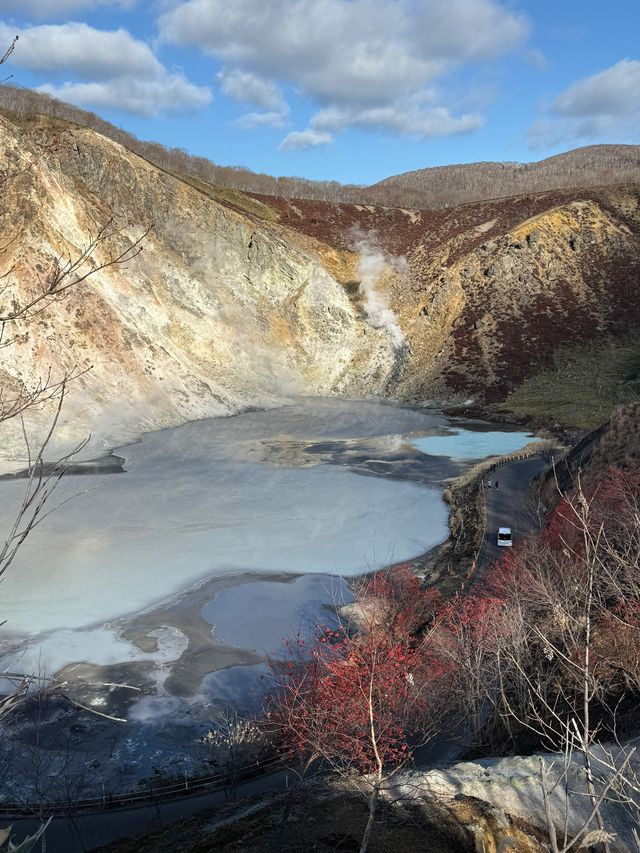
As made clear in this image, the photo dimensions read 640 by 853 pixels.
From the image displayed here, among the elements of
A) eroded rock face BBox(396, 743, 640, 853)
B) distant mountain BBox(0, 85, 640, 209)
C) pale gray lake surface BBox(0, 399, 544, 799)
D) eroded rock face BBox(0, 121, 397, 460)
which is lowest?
pale gray lake surface BBox(0, 399, 544, 799)

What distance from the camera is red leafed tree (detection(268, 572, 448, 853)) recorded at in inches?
497

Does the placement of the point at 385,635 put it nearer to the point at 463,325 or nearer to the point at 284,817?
the point at 284,817

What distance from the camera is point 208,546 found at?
27.3 meters

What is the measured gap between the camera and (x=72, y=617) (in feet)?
68.5

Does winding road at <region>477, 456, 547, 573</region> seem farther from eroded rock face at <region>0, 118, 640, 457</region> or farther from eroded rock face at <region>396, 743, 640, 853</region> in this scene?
eroded rock face at <region>0, 118, 640, 457</region>

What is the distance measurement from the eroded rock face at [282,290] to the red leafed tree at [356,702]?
35701mm

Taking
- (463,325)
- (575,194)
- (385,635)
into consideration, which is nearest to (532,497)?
(385,635)

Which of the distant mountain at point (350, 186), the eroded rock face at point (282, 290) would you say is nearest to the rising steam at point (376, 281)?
the eroded rock face at point (282, 290)

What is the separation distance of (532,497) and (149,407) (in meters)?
32.4

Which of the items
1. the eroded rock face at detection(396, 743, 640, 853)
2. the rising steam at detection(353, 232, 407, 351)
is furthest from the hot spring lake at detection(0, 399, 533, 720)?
the rising steam at detection(353, 232, 407, 351)

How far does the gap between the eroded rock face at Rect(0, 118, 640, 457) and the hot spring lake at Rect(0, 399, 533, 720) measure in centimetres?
1292

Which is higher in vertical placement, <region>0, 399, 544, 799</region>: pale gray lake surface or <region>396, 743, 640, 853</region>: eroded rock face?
<region>396, 743, 640, 853</region>: eroded rock face

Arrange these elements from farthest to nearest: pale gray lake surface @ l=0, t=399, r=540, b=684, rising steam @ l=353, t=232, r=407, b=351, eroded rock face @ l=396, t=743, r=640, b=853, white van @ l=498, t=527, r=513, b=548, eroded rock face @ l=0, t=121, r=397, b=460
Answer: rising steam @ l=353, t=232, r=407, b=351 → eroded rock face @ l=0, t=121, r=397, b=460 → white van @ l=498, t=527, r=513, b=548 → pale gray lake surface @ l=0, t=399, r=540, b=684 → eroded rock face @ l=396, t=743, r=640, b=853

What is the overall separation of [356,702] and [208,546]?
14.7 m
